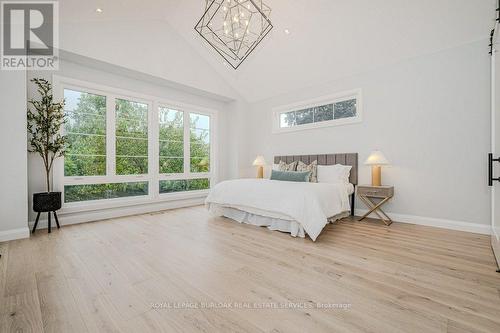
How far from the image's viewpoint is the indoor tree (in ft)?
10.5

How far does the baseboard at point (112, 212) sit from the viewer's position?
3541 mm

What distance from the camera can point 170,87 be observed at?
16.3 ft

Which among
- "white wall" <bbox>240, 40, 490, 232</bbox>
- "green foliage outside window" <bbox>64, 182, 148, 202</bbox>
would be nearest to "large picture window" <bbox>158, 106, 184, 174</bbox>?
"green foliage outside window" <bbox>64, 182, 148, 202</bbox>

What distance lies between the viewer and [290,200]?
3002mm

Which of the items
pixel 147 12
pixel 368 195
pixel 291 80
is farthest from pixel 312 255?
pixel 147 12

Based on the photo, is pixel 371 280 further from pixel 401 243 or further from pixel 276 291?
pixel 401 243

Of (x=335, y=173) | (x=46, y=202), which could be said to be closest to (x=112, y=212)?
(x=46, y=202)

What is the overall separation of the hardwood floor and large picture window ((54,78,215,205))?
1.23 meters

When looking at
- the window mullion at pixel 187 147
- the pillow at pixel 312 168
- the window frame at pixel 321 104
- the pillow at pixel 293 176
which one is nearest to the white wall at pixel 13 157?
the window mullion at pixel 187 147

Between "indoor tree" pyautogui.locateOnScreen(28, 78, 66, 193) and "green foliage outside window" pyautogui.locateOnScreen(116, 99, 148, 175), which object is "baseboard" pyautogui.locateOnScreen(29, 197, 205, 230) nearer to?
"indoor tree" pyautogui.locateOnScreen(28, 78, 66, 193)

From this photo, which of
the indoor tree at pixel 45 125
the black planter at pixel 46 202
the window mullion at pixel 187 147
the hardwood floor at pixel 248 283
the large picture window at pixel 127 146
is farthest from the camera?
the window mullion at pixel 187 147

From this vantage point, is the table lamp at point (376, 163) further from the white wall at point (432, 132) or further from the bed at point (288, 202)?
the bed at point (288, 202)

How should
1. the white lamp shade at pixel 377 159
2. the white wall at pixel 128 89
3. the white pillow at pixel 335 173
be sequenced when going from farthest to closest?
the white pillow at pixel 335 173, the white lamp shade at pixel 377 159, the white wall at pixel 128 89

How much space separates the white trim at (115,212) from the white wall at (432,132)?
365cm
